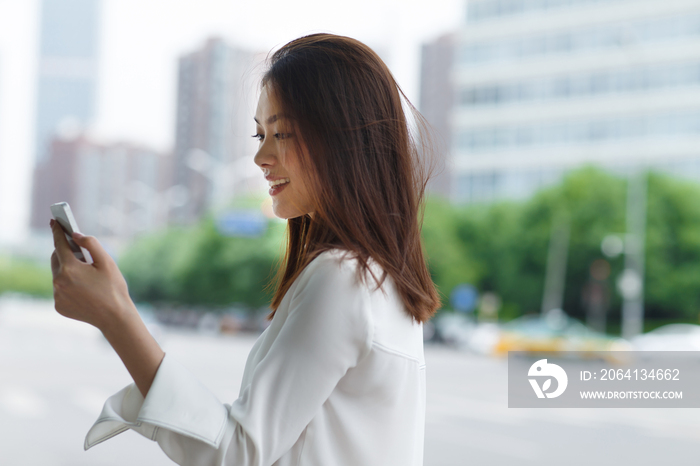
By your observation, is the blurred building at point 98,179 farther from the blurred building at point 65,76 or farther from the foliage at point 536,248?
the foliage at point 536,248

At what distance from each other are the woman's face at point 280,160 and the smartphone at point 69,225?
0.70 feet

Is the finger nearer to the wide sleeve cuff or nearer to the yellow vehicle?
the wide sleeve cuff

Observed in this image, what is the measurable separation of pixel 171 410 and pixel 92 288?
14 cm

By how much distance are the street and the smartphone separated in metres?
4.08

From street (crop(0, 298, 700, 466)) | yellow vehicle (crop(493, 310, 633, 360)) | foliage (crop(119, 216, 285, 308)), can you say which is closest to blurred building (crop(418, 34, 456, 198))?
foliage (crop(119, 216, 285, 308))

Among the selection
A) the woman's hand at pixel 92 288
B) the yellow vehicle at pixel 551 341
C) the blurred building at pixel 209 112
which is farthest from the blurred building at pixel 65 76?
the woman's hand at pixel 92 288

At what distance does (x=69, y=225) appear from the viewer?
2.33ft

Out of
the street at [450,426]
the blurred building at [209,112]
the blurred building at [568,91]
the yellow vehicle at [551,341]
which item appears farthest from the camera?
the blurred building at [209,112]

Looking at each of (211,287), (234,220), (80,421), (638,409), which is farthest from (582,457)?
(211,287)

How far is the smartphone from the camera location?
693 millimetres

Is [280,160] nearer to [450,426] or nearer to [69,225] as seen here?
[69,225]

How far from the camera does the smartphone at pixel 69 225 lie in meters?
0.69

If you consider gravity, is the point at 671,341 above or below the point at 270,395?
below

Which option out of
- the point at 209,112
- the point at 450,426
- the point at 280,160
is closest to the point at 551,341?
the point at 450,426
